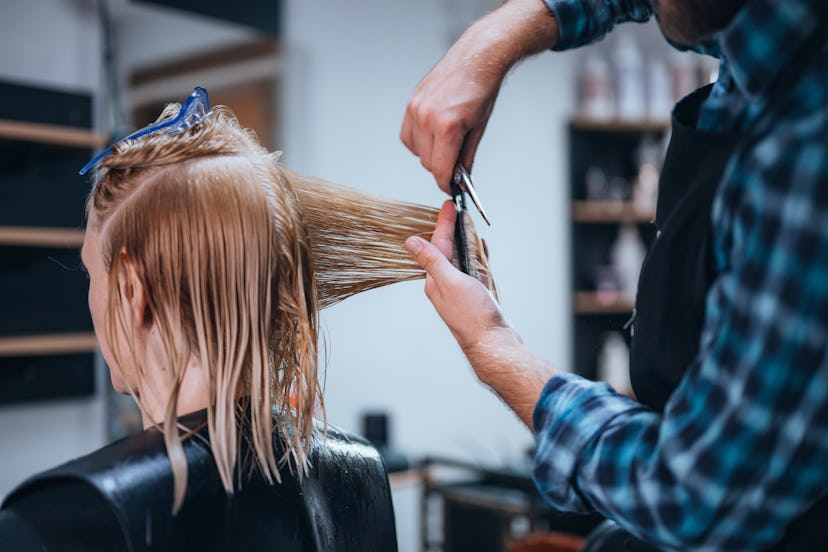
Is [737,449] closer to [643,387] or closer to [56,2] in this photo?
[643,387]

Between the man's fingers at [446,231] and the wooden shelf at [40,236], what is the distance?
6.87 feet

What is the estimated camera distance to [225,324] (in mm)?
1137

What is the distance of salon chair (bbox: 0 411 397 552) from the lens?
3.06 feet

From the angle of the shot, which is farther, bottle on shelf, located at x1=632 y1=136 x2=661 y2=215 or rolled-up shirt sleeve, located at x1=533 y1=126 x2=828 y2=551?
bottle on shelf, located at x1=632 y1=136 x2=661 y2=215

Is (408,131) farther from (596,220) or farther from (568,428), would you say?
(596,220)

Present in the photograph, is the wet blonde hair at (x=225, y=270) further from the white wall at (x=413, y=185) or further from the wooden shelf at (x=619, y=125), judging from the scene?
the wooden shelf at (x=619, y=125)

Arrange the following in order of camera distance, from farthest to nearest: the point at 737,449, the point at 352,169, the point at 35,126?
the point at 352,169
the point at 35,126
the point at 737,449

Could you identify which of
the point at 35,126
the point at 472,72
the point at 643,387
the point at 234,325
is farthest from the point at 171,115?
the point at 35,126

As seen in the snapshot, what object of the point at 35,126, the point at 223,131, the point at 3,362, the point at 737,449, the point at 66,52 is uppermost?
the point at 66,52

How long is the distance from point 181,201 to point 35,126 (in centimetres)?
207

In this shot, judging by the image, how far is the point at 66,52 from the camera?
3100mm

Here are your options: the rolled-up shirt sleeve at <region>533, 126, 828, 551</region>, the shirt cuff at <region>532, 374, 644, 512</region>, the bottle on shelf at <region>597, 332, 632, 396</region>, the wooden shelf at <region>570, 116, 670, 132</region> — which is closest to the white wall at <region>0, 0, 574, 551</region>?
the wooden shelf at <region>570, 116, 670, 132</region>

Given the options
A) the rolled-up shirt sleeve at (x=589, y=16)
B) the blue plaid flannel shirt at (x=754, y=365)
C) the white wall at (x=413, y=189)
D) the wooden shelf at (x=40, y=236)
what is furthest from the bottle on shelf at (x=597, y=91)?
the blue plaid flannel shirt at (x=754, y=365)

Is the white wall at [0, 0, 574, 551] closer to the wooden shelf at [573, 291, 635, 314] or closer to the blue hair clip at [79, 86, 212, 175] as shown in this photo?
the wooden shelf at [573, 291, 635, 314]
